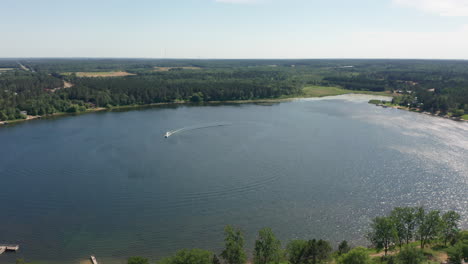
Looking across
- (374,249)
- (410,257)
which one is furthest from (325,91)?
(410,257)

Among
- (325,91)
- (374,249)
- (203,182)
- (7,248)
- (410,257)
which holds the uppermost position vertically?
(325,91)

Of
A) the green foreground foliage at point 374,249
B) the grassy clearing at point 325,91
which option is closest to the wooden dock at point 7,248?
the green foreground foliage at point 374,249

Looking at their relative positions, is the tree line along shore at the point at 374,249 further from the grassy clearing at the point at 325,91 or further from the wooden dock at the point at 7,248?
the grassy clearing at the point at 325,91

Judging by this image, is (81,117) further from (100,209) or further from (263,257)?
(263,257)

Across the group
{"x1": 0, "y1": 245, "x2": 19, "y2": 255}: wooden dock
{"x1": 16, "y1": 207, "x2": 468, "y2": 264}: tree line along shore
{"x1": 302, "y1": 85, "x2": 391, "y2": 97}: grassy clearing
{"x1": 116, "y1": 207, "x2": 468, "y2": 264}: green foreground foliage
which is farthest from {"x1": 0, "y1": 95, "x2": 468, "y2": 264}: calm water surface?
{"x1": 302, "y1": 85, "x2": 391, "y2": 97}: grassy clearing

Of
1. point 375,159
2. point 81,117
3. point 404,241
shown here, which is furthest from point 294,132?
point 81,117

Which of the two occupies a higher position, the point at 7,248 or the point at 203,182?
the point at 203,182

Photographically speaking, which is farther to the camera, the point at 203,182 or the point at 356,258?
the point at 203,182

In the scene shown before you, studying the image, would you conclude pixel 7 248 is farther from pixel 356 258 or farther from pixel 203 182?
pixel 356 258
